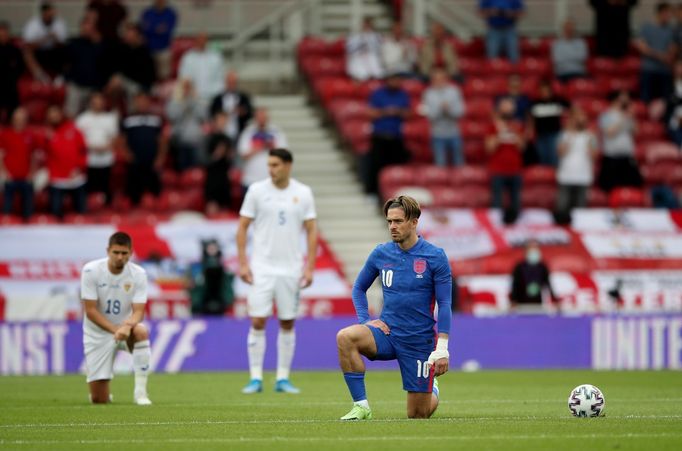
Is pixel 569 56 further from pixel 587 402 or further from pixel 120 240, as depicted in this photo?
pixel 587 402

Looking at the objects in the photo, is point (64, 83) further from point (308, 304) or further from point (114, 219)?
point (308, 304)

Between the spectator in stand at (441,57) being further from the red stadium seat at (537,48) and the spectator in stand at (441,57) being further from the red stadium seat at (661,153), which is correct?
the red stadium seat at (661,153)

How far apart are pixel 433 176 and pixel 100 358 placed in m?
13.4

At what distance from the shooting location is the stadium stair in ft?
84.7

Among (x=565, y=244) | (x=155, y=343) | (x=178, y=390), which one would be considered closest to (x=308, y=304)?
(x=155, y=343)

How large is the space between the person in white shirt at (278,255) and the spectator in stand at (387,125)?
33.9 ft

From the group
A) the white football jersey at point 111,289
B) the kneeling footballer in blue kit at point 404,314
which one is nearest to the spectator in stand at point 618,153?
the white football jersey at point 111,289

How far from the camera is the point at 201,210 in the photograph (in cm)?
2595

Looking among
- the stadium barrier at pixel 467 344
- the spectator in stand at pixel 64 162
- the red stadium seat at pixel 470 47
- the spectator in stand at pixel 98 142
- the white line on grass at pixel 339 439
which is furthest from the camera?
the red stadium seat at pixel 470 47

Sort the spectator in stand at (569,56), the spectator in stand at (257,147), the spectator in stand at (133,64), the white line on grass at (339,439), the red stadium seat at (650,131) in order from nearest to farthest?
the white line on grass at (339,439)
the spectator in stand at (257,147)
the spectator in stand at (133,64)
the red stadium seat at (650,131)
the spectator in stand at (569,56)

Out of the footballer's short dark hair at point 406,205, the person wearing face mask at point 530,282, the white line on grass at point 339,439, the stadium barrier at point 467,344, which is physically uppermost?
the footballer's short dark hair at point 406,205

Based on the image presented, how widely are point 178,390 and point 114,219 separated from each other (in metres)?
8.88

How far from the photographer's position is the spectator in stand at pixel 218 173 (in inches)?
997

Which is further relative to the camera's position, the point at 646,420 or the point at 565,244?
the point at 565,244
